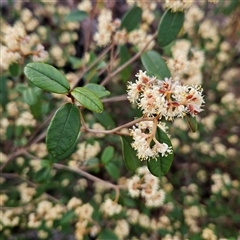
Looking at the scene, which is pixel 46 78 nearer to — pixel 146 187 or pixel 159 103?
pixel 159 103

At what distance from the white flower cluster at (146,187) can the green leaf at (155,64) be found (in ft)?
1.08

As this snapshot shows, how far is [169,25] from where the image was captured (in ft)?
3.71

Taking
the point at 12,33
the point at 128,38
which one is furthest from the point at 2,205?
the point at 128,38

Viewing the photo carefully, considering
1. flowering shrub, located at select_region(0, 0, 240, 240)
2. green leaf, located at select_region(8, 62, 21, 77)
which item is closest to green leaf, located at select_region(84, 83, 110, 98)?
flowering shrub, located at select_region(0, 0, 240, 240)

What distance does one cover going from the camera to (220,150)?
2.07 metres

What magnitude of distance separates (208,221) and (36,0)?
1769 millimetres

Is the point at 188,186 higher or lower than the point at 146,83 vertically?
higher

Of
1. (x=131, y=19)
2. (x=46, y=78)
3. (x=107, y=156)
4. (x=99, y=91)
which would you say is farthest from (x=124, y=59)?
(x=46, y=78)

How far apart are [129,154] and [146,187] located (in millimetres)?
131

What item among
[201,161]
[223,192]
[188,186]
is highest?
[201,161]

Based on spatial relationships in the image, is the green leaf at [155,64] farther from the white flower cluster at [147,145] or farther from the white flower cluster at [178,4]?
the white flower cluster at [147,145]

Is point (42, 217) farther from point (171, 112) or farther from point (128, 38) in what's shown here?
point (171, 112)

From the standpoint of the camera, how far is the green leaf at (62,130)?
0.80 m

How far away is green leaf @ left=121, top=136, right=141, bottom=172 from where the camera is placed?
0.97 meters
